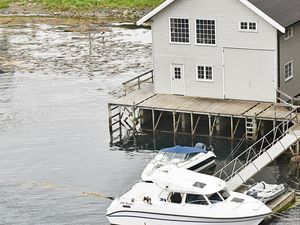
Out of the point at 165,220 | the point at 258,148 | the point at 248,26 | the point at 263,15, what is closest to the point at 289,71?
the point at 248,26

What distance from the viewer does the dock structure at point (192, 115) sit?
52.9 meters

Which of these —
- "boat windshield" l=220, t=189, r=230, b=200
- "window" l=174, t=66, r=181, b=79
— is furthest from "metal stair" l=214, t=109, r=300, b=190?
"window" l=174, t=66, r=181, b=79

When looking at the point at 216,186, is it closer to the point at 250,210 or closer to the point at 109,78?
the point at 250,210

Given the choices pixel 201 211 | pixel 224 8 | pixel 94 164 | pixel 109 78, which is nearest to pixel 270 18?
pixel 224 8

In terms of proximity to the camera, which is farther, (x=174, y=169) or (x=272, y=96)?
(x=272, y=96)

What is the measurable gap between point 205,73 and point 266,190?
1478cm

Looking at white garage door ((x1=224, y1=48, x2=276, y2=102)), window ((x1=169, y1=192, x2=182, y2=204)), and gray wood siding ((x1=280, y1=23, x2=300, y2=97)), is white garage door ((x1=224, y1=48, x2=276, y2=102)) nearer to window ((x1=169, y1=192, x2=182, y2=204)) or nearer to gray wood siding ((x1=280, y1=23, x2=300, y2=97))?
gray wood siding ((x1=280, y1=23, x2=300, y2=97))

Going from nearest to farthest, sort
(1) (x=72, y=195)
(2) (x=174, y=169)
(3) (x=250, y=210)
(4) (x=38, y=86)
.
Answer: (3) (x=250, y=210) → (2) (x=174, y=169) → (1) (x=72, y=195) → (4) (x=38, y=86)

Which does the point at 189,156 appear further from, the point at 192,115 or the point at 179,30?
the point at 179,30

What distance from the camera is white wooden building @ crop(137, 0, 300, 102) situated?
2122 inches

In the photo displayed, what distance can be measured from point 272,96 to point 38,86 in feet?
78.3

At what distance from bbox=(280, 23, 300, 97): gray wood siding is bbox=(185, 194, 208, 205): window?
16482mm

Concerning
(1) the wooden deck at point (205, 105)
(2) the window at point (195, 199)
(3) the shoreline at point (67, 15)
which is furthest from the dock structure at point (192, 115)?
(3) the shoreline at point (67, 15)

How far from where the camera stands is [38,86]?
234 ft
